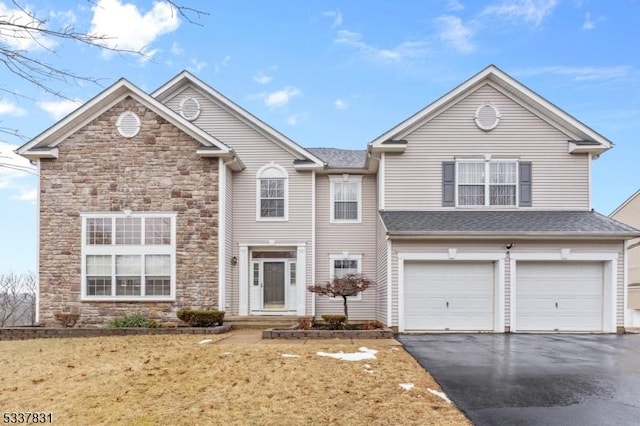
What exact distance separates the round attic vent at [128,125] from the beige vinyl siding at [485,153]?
321 inches

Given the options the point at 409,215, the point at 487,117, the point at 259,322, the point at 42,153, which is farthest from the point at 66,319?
the point at 487,117

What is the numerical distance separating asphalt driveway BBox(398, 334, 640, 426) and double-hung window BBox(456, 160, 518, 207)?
461 cm

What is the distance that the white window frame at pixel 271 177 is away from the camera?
16.7m

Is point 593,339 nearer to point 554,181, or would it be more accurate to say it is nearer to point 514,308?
point 514,308

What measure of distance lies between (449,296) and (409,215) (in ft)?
9.09

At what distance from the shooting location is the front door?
1661 cm

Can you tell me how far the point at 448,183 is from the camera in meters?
15.3

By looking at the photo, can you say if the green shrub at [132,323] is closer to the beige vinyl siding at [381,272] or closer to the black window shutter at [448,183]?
the beige vinyl siding at [381,272]

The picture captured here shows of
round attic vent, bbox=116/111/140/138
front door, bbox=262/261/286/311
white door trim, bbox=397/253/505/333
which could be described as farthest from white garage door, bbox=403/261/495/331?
round attic vent, bbox=116/111/140/138

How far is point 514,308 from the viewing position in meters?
14.0

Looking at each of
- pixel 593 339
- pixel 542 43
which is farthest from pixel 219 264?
pixel 542 43

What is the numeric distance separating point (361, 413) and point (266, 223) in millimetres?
11397

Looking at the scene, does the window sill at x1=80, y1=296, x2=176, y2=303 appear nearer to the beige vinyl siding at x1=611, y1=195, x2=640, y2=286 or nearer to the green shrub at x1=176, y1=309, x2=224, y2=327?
the green shrub at x1=176, y1=309, x2=224, y2=327

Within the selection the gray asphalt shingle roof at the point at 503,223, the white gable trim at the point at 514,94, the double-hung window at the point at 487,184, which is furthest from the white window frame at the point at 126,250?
the double-hung window at the point at 487,184
